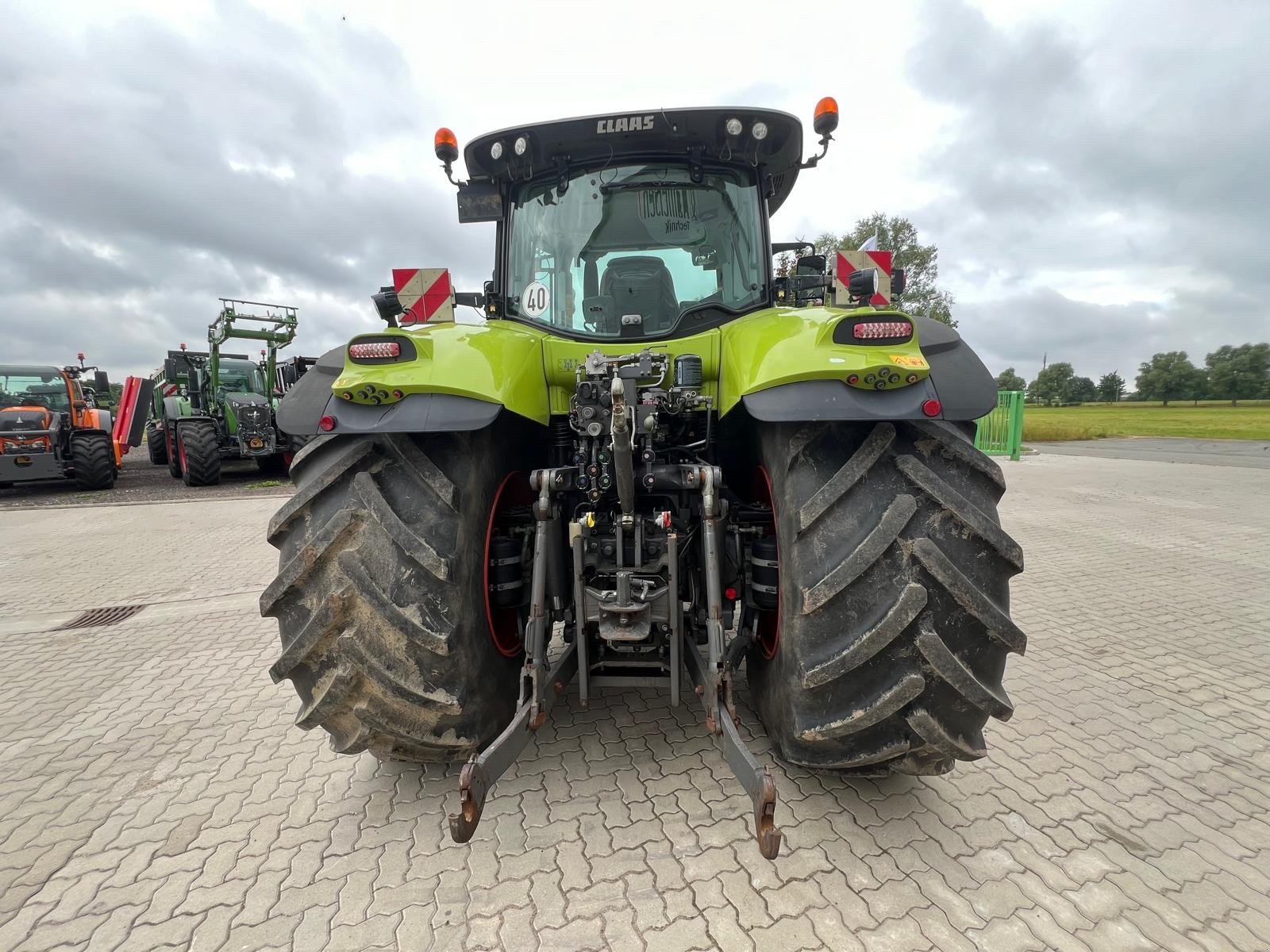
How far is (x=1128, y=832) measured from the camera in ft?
6.84

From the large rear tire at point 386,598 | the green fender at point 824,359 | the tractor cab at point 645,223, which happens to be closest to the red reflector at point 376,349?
the large rear tire at point 386,598

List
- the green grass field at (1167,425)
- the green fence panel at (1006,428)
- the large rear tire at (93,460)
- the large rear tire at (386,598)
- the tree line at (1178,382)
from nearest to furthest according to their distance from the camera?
the large rear tire at (386,598)
the large rear tire at (93,460)
the green fence panel at (1006,428)
the green grass field at (1167,425)
the tree line at (1178,382)

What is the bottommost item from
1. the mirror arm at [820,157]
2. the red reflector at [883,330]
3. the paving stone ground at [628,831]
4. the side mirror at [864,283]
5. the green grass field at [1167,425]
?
the paving stone ground at [628,831]

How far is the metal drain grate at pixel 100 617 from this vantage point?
450 centimetres

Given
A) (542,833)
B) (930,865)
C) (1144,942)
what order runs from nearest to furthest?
1. (1144,942)
2. (930,865)
3. (542,833)

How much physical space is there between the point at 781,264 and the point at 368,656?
54.8 feet

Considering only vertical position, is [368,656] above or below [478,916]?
above

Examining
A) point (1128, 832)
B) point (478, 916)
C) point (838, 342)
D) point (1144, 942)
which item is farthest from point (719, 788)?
point (838, 342)

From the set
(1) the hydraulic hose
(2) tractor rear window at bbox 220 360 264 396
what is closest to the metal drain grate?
(1) the hydraulic hose

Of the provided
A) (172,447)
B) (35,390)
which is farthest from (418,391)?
(172,447)

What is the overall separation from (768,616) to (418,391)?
159cm

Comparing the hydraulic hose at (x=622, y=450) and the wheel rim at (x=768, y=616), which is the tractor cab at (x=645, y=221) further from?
the hydraulic hose at (x=622, y=450)

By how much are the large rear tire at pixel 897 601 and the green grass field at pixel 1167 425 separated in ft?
93.1

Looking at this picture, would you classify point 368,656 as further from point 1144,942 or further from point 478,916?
point 1144,942
